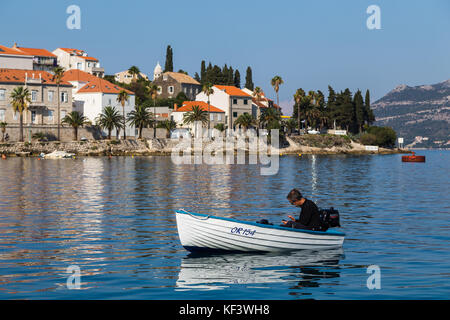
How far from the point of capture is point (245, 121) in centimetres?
15750

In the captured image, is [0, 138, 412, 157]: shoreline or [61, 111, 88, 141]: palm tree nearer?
Result: [0, 138, 412, 157]: shoreline

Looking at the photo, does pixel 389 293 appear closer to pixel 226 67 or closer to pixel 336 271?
pixel 336 271

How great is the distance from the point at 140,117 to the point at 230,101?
105 feet

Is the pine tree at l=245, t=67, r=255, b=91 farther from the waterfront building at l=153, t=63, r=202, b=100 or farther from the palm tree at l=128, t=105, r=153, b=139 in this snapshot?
the palm tree at l=128, t=105, r=153, b=139

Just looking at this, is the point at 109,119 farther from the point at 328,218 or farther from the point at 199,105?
the point at 328,218

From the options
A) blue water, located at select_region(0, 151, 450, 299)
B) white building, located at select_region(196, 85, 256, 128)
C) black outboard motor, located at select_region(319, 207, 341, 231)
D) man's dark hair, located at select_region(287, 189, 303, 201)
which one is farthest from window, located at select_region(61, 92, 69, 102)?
man's dark hair, located at select_region(287, 189, 303, 201)

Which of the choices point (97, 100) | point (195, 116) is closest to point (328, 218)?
point (97, 100)

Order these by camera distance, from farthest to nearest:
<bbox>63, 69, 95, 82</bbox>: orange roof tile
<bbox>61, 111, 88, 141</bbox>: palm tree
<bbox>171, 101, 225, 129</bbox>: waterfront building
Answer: <bbox>63, 69, 95, 82</bbox>: orange roof tile, <bbox>171, 101, 225, 129</bbox>: waterfront building, <bbox>61, 111, 88, 141</bbox>: palm tree

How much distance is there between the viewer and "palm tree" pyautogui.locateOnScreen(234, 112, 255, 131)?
157625 millimetres

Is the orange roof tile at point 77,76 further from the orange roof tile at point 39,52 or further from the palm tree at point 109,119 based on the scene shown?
the orange roof tile at point 39,52

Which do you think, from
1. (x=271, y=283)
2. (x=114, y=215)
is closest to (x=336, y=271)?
(x=271, y=283)

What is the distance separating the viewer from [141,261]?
855 inches

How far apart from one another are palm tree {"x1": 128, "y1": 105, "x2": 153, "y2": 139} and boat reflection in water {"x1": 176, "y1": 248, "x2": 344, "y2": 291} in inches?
4749
